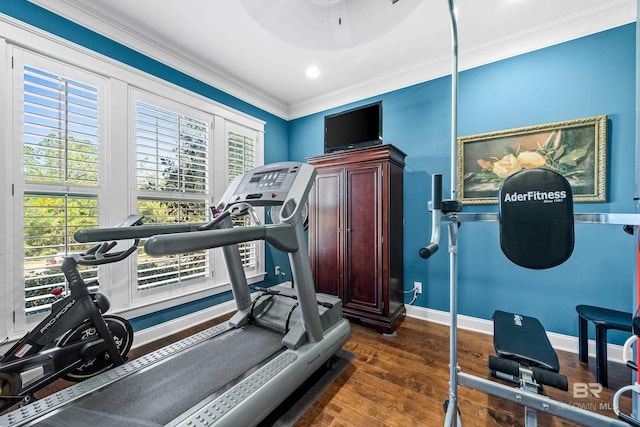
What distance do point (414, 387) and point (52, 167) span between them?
3.06 meters

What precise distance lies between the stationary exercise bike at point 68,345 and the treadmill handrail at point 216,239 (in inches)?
36.4

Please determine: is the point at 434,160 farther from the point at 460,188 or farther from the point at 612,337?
the point at 612,337

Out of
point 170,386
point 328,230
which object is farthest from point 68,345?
point 328,230

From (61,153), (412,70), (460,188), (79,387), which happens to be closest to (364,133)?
(412,70)

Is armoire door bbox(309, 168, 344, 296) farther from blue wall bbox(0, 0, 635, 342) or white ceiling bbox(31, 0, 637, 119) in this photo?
→ white ceiling bbox(31, 0, 637, 119)

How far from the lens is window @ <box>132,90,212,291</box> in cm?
237

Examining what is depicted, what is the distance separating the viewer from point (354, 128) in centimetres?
313

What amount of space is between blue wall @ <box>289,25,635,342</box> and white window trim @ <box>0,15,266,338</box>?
2.30 metres

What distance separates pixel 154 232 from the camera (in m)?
1.54

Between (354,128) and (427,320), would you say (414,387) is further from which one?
(354,128)

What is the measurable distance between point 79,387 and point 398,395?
1872mm

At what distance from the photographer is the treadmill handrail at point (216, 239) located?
2.88 ft

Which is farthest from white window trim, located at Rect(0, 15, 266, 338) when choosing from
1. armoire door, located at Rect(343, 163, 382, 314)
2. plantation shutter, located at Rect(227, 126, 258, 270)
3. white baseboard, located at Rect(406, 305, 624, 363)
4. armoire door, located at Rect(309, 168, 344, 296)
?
white baseboard, located at Rect(406, 305, 624, 363)

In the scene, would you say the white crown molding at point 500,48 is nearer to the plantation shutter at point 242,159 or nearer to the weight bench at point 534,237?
the plantation shutter at point 242,159
